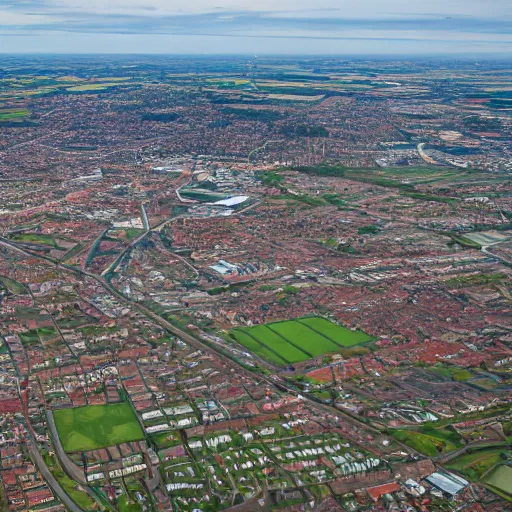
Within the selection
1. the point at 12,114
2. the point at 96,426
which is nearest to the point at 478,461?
the point at 96,426

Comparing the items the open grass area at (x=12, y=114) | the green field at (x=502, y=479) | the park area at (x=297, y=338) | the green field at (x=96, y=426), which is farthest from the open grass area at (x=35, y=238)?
the open grass area at (x=12, y=114)

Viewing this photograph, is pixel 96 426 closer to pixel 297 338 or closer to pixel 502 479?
pixel 297 338

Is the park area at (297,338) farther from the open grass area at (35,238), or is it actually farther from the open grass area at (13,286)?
the open grass area at (35,238)

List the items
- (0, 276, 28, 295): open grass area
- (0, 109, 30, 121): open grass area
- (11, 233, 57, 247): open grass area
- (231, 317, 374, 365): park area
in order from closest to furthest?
(231, 317, 374, 365): park area → (0, 276, 28, 295): open grass area → (11, 233, 57, 247): open grass area → (0, 109, 30, 121): open grass area

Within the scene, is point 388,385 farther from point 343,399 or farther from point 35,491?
point 35,491

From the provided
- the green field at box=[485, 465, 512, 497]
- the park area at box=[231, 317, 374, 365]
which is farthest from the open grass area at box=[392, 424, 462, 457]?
the park area at box=[231, 317, 374, 365]

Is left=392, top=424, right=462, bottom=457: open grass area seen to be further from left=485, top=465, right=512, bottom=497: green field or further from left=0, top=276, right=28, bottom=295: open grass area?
left=0, top=276, right=28, bottom=295: open grass area
